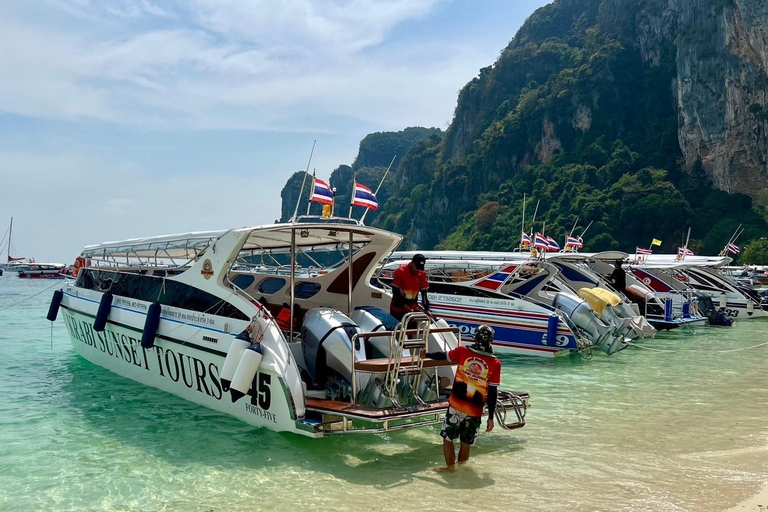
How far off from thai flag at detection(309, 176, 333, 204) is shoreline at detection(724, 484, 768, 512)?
603 centimetres

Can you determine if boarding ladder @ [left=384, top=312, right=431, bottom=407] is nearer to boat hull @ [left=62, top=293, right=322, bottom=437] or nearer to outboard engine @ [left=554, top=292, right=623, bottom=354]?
boat hull @ [left=62, top=293, right=322, bottom=437]

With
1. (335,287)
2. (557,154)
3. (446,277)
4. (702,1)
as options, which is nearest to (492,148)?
(557,154)

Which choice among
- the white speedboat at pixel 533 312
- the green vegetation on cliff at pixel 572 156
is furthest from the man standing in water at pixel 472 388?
the green vegetation on cliff at pixel 572 156

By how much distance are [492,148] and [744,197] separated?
149 feet

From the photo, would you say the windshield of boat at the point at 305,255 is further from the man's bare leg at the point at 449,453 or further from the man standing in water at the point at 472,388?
the man's bare leg at the point at 449,453

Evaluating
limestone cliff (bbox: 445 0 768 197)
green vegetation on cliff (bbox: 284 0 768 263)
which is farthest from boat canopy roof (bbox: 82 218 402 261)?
limestone cliff (bbox: 445 0 768 197)

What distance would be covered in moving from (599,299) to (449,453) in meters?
9.58

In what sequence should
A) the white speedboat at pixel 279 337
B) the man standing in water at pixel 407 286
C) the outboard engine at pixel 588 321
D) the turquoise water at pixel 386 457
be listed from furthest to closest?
the outboard engine at pixel 588 321, the man standing in water at pixel 407 286, the white speedboat at pixel 279 337, the turquoise water at pixel 386 457

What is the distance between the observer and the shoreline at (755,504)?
552 centimetres

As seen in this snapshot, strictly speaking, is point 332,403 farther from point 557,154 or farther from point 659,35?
point 659,35

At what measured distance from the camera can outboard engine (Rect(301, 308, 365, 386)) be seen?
759cm

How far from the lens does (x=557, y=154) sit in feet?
330

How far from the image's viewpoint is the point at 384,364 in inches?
280

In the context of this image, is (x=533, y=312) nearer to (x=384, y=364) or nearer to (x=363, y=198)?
(x=363, y=198)
